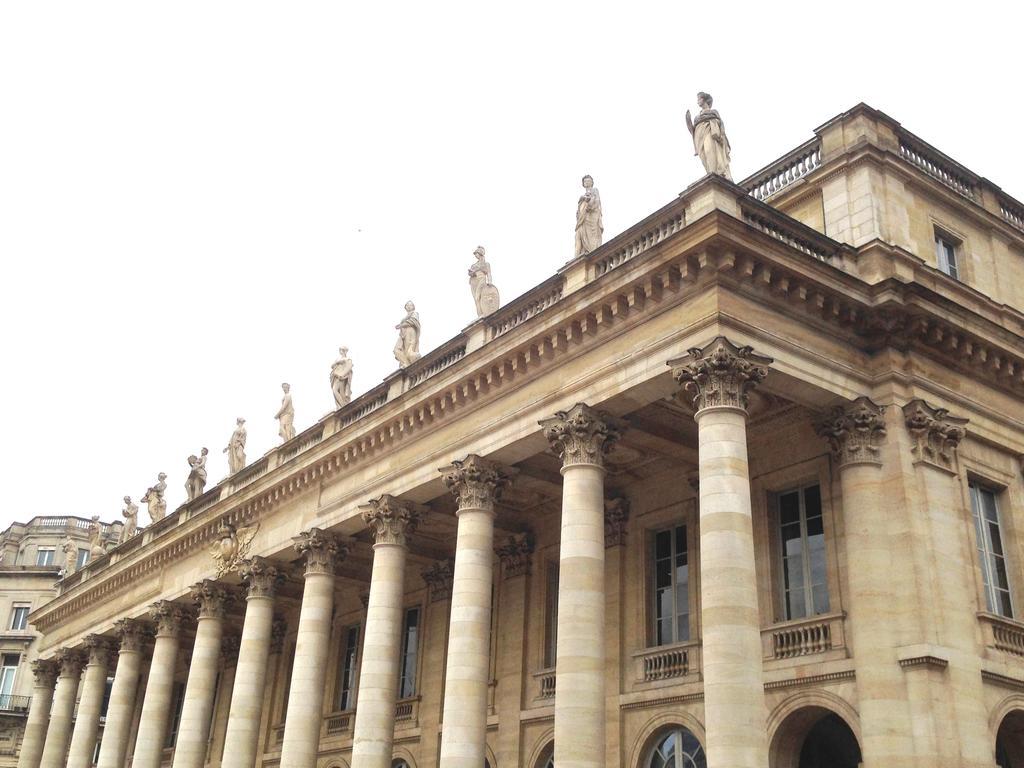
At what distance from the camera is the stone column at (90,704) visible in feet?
124

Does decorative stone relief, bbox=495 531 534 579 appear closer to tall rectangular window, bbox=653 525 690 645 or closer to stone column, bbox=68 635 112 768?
tall rectangular window, bbox=653 525 690 645

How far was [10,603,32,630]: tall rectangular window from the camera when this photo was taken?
6184 cm

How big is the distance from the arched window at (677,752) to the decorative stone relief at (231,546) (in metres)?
13.7

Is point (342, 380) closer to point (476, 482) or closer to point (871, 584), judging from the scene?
point (476, 482)

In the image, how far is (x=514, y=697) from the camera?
81.8 feet

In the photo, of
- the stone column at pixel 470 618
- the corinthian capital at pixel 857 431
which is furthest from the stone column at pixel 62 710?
the corinthian capital at pixel 857 431

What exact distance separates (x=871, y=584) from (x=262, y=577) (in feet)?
57.0

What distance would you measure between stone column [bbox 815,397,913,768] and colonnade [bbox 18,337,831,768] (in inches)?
100

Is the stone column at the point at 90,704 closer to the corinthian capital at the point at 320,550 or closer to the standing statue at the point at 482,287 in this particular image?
the corinthian capital at the point at 320,550

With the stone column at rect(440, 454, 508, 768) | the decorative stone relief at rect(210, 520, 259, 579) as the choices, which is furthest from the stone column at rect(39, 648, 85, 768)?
the stone column at rect(440, 454, 508, 768)

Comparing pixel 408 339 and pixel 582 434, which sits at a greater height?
pixel 408 339

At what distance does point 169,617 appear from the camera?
34.4 m

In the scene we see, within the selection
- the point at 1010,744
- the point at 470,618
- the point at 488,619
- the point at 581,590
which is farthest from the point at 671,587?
the point at 1010,744

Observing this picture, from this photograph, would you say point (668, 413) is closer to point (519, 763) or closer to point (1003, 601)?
point (1003, 601)
